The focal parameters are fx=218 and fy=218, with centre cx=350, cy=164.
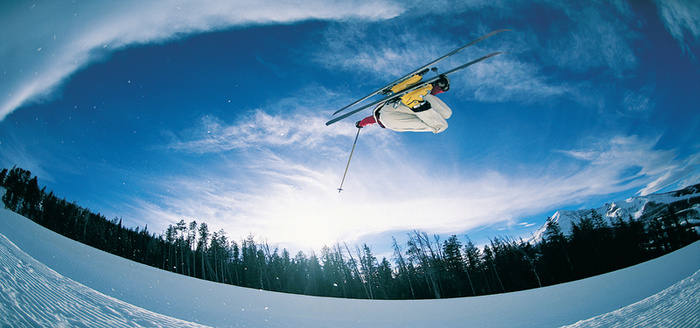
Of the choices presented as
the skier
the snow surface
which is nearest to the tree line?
the snow surface

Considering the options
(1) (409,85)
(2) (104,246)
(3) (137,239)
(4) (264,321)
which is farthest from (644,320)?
(3) (137,239)

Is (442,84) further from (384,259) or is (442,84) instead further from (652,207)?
(652,207)

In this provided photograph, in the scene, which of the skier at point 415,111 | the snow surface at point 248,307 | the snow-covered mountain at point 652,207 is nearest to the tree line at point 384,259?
the snow-covered mountain at point 652,207

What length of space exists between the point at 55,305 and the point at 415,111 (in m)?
7.73

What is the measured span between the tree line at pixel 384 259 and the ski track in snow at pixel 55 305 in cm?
2817

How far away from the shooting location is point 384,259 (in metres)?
35.4

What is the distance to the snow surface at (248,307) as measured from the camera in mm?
4078

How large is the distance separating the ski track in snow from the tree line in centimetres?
2817

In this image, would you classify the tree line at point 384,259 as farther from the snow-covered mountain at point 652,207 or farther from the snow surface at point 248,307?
the snow surface at point 248,307

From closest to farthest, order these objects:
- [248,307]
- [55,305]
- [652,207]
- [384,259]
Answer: [55,305]
[248,307]
[384,259]
[652,207]

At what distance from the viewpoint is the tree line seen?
84.1ft

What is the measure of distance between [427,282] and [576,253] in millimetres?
17490

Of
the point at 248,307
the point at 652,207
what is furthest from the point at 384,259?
the point at 652,207

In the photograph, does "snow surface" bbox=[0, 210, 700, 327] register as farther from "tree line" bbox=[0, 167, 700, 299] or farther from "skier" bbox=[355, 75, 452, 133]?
"tree line" bbox=[0, 167, 700, 299]
